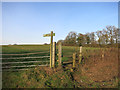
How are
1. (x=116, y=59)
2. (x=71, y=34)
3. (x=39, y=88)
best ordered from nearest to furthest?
(x=39, y=88)
(x=116, y=59)
(x=71, y=34)

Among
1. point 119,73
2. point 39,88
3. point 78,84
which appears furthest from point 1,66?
point 119,73

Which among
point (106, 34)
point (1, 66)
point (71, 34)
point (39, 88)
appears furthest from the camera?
point (71, 34)

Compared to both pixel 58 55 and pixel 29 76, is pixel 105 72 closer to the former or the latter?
pixel 58 55

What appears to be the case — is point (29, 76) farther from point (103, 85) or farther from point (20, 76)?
point (103, 85)

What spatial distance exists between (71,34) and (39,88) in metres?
27.5

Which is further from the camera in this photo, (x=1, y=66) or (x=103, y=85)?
(x=1, y=66)

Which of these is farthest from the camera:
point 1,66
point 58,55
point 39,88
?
point 58,55

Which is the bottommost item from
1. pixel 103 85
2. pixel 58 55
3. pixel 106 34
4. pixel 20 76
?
pixel 103 85

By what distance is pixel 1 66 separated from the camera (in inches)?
252

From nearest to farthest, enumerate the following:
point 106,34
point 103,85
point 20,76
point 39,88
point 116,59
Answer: point 39,88 → point 103,85 → point 20,76 → point 116,59 → point 106,34

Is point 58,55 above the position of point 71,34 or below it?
below

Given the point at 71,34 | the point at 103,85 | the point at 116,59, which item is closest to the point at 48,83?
the point at 103,85

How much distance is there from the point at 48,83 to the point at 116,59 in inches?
289

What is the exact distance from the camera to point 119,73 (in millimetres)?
6578
